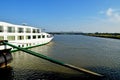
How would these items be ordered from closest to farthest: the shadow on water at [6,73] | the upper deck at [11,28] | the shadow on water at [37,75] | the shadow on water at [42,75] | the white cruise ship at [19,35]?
the shadow on water at [37,75], the shadow on water at [42,75], the shadow on water at [6,73], the upper deck at [11,28], the white cruise ship at [19,35]

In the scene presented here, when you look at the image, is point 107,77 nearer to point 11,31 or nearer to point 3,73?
point 3,73

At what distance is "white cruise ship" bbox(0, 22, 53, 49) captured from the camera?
197 ft

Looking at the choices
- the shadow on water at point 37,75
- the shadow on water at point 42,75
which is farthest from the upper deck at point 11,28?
the shadow on water at point 37,75

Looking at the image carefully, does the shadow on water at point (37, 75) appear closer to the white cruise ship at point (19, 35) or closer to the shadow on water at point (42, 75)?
the shadow on water at point (42, 75)

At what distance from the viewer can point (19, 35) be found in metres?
69.0

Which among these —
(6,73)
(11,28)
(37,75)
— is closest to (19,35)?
(11,28)

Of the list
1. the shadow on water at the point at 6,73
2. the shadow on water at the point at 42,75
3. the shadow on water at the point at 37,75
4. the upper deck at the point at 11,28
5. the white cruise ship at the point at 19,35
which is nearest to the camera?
the shadow on water at the point at 37,75

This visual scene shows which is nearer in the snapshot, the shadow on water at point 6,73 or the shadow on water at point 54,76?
the shadow on water at point 54,76

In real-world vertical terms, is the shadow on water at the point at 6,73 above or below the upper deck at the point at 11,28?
below

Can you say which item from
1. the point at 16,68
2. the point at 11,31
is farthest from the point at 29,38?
the point at 16,68

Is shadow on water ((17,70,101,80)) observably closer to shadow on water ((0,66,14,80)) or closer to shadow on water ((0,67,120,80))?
shadow on water ((0,67,120,80))

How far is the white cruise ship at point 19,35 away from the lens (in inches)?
2362

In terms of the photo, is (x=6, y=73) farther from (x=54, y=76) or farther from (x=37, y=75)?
(x=54, y=76)

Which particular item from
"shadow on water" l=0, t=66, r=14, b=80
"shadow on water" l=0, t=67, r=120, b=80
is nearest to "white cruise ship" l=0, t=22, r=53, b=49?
"shadow on water" l=0, t=66, r=14, b=80
